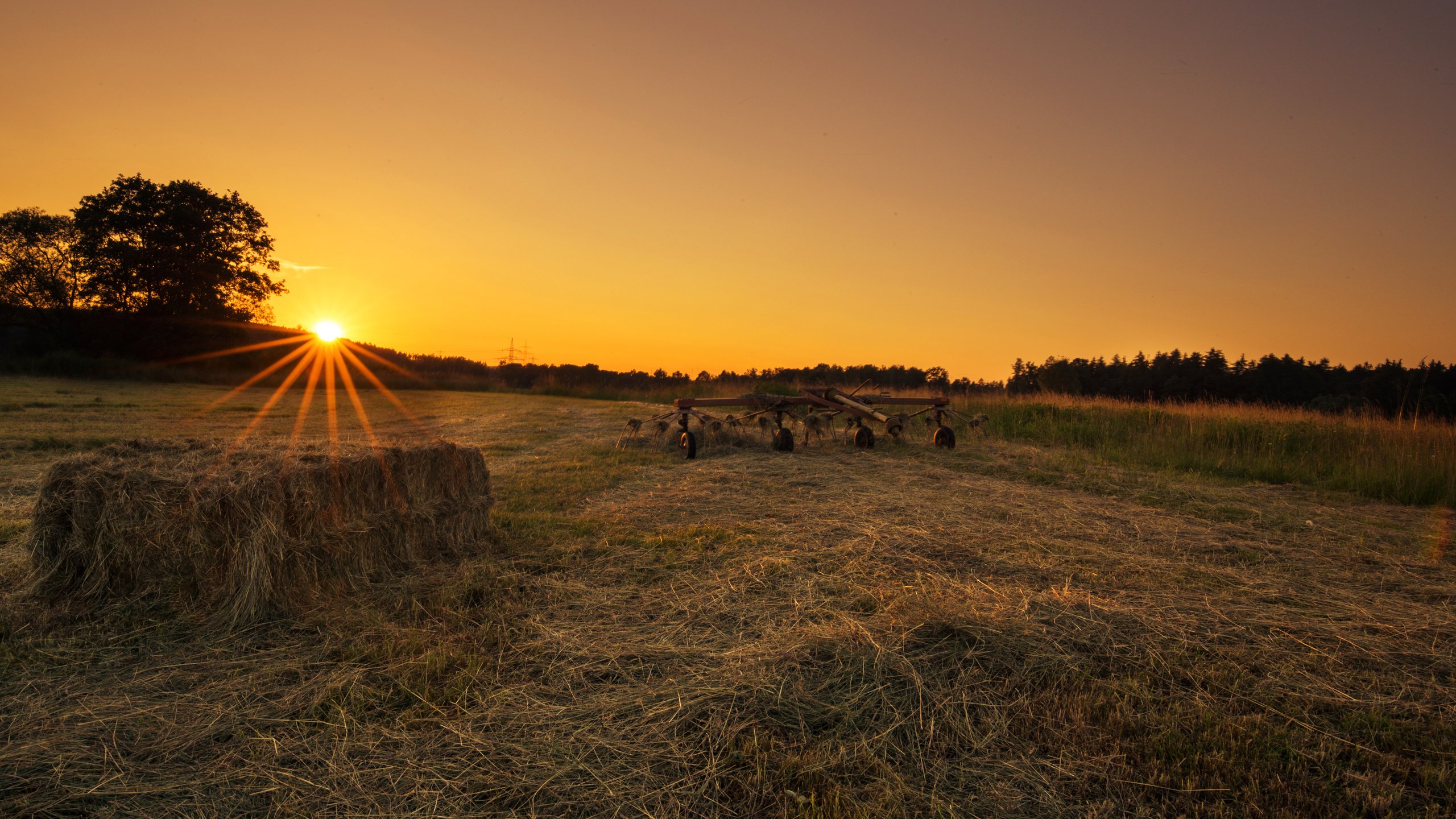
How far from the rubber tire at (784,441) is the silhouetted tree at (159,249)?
3080 cm

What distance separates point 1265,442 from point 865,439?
6844 millimetres

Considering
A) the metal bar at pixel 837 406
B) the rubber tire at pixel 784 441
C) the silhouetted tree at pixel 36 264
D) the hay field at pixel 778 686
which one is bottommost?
the hay field at pixel 778 686

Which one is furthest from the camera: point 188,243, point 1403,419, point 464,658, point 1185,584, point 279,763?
point 188,243

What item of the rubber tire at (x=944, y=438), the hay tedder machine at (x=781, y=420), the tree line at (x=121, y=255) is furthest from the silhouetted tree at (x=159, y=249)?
the rubber tire at (x=944, y=438)

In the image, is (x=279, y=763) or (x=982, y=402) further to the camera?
(x=982, y=402)

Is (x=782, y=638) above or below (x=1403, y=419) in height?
below

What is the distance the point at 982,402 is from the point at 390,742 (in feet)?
59.7

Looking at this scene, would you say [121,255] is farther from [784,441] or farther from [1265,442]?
[1265,442]

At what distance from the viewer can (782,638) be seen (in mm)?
3051

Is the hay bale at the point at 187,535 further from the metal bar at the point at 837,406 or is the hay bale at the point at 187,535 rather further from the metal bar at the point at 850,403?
the metal bar at the point at 837,406

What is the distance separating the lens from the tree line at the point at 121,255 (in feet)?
85.9

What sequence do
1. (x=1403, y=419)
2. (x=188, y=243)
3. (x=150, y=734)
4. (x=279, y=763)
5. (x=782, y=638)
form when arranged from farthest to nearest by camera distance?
(x=188, y=243) < (x=1403, y=419) < (x=782, y=638) < (x=150, y=734) < (x=279, y=763)

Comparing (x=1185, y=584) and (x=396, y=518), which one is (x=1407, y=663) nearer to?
(x=1185, y=584)

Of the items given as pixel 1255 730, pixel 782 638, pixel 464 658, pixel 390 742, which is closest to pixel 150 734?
pixel 390 742
